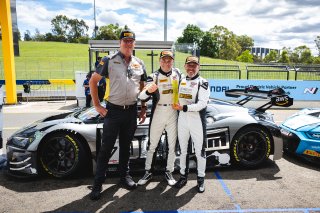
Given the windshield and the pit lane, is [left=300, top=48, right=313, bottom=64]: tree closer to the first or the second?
the pit lane

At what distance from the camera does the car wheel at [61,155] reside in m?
3.88

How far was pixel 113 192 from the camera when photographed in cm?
366

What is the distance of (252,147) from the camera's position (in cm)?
447

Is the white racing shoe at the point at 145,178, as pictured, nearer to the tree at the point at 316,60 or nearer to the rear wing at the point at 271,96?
the rear wing at the point at 271,96

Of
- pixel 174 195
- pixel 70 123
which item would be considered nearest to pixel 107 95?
pixel 70 123

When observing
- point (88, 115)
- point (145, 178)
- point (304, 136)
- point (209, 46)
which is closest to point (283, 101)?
point (304, 136)

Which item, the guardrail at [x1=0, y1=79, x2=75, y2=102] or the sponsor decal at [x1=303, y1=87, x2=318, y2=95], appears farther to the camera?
the guardrail at [x1=0, y1=79, x2=75, y2=102]

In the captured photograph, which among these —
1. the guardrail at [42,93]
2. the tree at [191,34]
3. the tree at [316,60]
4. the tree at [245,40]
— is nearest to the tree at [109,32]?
the tree at [191,34]

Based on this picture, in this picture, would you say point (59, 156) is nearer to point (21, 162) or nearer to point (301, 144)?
point (21, 162)

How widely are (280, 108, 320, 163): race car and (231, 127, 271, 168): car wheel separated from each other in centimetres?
58

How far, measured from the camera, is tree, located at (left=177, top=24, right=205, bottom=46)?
283 ft

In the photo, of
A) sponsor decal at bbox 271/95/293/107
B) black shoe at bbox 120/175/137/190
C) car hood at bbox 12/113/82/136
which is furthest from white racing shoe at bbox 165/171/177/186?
sponsor decal at bbox 271/95/293/107

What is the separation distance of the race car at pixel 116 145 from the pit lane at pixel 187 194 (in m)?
0.20

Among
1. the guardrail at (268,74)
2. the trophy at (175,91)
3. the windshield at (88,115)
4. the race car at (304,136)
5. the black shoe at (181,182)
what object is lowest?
the black shoe at (181,182)
